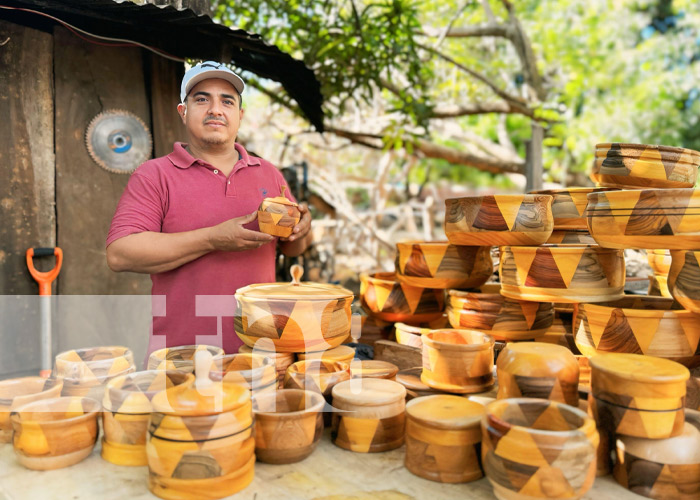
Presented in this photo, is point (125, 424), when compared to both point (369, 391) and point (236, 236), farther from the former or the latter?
point (236, 236)

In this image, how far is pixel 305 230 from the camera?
2268 mm

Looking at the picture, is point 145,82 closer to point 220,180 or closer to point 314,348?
point 220,180

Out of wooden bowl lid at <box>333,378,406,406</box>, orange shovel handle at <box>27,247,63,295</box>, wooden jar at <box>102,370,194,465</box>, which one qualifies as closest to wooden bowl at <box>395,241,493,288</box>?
wooden bowl lid at <box>333,378,406,406</box>

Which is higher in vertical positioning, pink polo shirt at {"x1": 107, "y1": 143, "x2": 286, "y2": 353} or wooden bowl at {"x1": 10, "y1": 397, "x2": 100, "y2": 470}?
pink polo shirt at {"x1": 107, "y1": 143, "x2": 286, "y2": 353}

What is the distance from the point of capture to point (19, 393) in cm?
138

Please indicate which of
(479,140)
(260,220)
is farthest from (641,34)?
(260,220)

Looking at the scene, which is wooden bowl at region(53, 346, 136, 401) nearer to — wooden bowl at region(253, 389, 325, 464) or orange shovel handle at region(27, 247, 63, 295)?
wooden bowl at region(253, 389, 325, 464)

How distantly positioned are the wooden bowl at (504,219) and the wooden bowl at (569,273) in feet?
0.22

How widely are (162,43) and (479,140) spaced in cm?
840

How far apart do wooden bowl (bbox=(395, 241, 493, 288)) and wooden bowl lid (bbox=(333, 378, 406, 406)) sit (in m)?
0.65

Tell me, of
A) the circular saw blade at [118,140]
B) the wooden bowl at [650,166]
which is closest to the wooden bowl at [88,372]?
the wooden bowl at [650,166]

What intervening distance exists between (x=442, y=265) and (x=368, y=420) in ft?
2.82

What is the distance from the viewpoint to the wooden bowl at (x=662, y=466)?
3.48 ft

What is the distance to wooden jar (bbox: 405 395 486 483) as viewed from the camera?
3.70 feet
